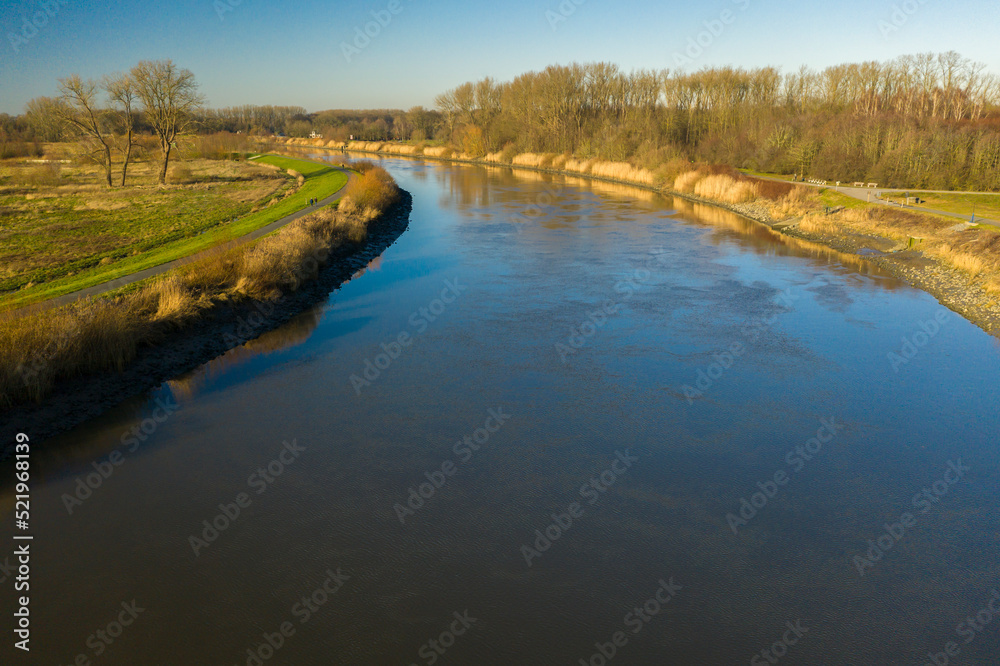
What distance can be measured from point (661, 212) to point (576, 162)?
27.3 m

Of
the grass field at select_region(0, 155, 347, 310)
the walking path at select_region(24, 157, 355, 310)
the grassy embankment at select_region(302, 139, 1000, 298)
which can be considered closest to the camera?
the walking path at select_region(24, 157, 355, 310)

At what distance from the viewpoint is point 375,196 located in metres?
31.5

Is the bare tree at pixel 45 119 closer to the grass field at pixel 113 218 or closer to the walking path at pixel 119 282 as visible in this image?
the grass field at pixel 113 218

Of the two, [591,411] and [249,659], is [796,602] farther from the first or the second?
[249,659]

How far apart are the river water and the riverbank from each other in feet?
8.09

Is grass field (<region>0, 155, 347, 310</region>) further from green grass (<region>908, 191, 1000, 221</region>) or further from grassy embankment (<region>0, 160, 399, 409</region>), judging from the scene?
green grass (<region>908, 191, 1000, 221</region>)

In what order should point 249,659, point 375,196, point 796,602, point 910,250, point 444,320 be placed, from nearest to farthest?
point 249,659, point 796,602, point 444,320, point 910,250, point 375,196

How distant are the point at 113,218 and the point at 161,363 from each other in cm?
1968

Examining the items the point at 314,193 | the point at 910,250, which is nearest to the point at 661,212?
the point at 910,250

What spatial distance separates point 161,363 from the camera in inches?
493

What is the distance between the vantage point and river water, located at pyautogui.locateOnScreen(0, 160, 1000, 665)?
6.26 metres

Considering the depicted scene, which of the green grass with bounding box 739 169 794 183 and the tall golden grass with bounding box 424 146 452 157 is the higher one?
the tall golden grass with bounding box 424 146 452 157

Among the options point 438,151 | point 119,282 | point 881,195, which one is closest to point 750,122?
point 881,195

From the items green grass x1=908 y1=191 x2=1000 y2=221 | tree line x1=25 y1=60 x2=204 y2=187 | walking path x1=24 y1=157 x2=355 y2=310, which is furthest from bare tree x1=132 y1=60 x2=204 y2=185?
green grass x1=908 y1=191 x2=1000 y2=221
